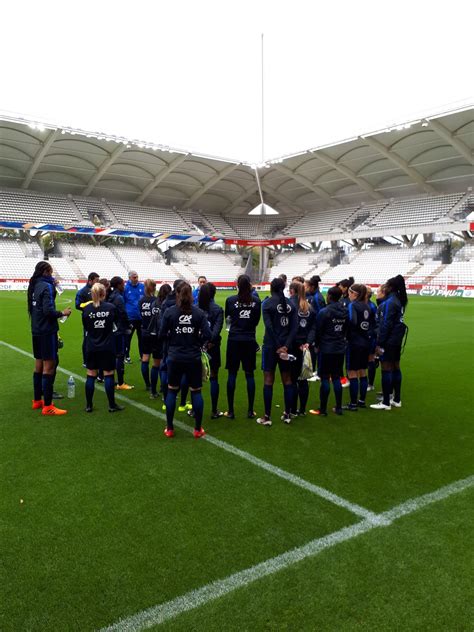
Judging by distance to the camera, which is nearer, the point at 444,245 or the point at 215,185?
the point at 444,245

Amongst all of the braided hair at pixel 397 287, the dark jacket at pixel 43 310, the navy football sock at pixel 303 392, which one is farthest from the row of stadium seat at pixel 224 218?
the dark jacket at pixel 43 310

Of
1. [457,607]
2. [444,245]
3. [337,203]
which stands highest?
[337,203]

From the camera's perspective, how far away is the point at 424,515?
371 centimetres

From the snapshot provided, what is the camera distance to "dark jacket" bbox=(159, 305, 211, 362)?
519 centimetres

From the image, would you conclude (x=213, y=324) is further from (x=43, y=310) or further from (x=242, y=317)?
(x=43, y=310)

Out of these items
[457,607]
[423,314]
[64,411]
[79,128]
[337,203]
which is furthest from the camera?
[337,203]

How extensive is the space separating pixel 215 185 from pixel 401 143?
21.5 metres

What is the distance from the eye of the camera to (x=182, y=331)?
5.19 m

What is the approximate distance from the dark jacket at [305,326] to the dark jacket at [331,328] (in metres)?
0.17

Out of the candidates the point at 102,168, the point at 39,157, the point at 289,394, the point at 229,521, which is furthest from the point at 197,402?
the point at 102,168

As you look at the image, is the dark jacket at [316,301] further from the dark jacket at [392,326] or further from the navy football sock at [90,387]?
the navy football sock at [90,387]

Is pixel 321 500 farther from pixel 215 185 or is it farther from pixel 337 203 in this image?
pixel 337 203

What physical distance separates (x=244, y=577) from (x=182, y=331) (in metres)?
2.82

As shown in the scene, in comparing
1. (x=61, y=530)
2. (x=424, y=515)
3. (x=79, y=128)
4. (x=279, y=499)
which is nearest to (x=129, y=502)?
(x=61, y=530)
